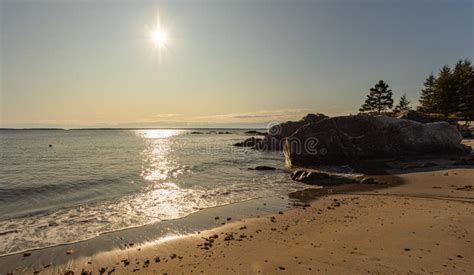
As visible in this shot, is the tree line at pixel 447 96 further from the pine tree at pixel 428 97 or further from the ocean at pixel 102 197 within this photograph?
the ocean at pixel 102 197

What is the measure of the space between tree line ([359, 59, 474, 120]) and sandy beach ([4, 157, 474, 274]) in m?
46.3

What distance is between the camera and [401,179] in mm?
16812

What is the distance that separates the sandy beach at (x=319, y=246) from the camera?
5.79m

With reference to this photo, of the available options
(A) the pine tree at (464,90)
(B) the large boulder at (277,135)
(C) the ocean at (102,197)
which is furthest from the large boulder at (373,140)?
(A) the pine tree at (464,90)

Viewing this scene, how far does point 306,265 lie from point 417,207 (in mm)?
7131

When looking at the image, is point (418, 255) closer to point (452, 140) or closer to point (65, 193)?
point (65, 193)

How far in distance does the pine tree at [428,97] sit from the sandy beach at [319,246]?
176ft

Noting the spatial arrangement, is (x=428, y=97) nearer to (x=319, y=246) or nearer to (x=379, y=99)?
(x=379, y=99)

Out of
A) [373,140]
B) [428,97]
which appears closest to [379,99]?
[428,97]

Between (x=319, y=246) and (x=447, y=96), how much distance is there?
A: 58.1m

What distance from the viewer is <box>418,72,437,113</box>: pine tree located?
5410 cm

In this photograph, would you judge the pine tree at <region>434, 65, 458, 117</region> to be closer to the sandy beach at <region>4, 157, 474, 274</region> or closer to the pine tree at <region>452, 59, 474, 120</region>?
the pine tree at <region>452, 59, 474, 120</region>

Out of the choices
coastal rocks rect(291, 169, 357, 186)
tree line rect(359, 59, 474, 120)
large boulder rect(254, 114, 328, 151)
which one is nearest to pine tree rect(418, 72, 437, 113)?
tree line rect(359, 59, 474, 120)

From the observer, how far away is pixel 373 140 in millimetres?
23625
